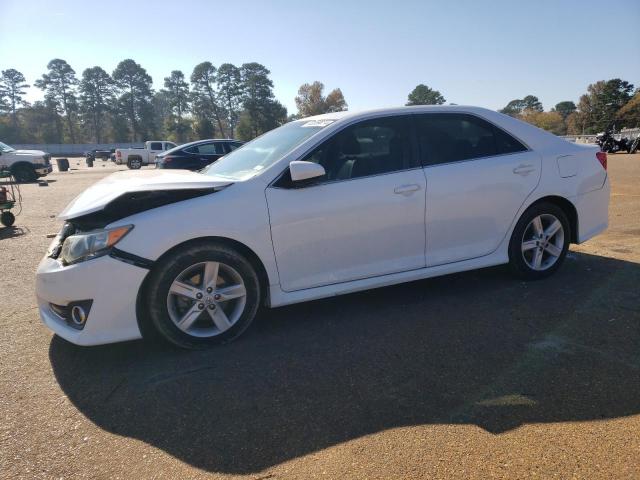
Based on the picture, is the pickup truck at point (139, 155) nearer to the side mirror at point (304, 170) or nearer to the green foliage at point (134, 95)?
the side mirror at point (304, 170)

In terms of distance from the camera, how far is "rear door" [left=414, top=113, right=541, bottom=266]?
12.3ft

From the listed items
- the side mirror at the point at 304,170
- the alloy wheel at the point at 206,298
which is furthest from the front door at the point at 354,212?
the alloy wheel at the point at 206,298

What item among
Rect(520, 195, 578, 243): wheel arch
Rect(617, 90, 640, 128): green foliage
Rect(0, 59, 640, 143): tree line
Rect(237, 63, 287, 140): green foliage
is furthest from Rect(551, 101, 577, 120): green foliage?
Rect(520, 195, 578, 243): wheel arch

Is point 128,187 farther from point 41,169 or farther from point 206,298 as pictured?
point 41,169

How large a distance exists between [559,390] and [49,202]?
13456mm

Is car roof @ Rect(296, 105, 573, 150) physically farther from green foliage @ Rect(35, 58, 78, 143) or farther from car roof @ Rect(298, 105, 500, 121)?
green foliage @ Rect(35, 58, 78, 143)

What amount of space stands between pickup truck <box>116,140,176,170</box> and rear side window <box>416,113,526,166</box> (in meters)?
31.6

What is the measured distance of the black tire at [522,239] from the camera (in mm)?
4125

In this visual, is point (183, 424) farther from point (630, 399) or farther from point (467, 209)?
point (467, 209)

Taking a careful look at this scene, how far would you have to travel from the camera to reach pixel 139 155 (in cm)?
3281

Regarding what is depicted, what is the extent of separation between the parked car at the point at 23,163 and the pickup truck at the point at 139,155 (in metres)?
11.9

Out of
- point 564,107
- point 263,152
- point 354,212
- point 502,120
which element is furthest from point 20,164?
point 564,107

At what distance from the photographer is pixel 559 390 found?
2521 millimetres

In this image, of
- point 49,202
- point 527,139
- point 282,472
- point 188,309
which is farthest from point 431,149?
point 49,202
